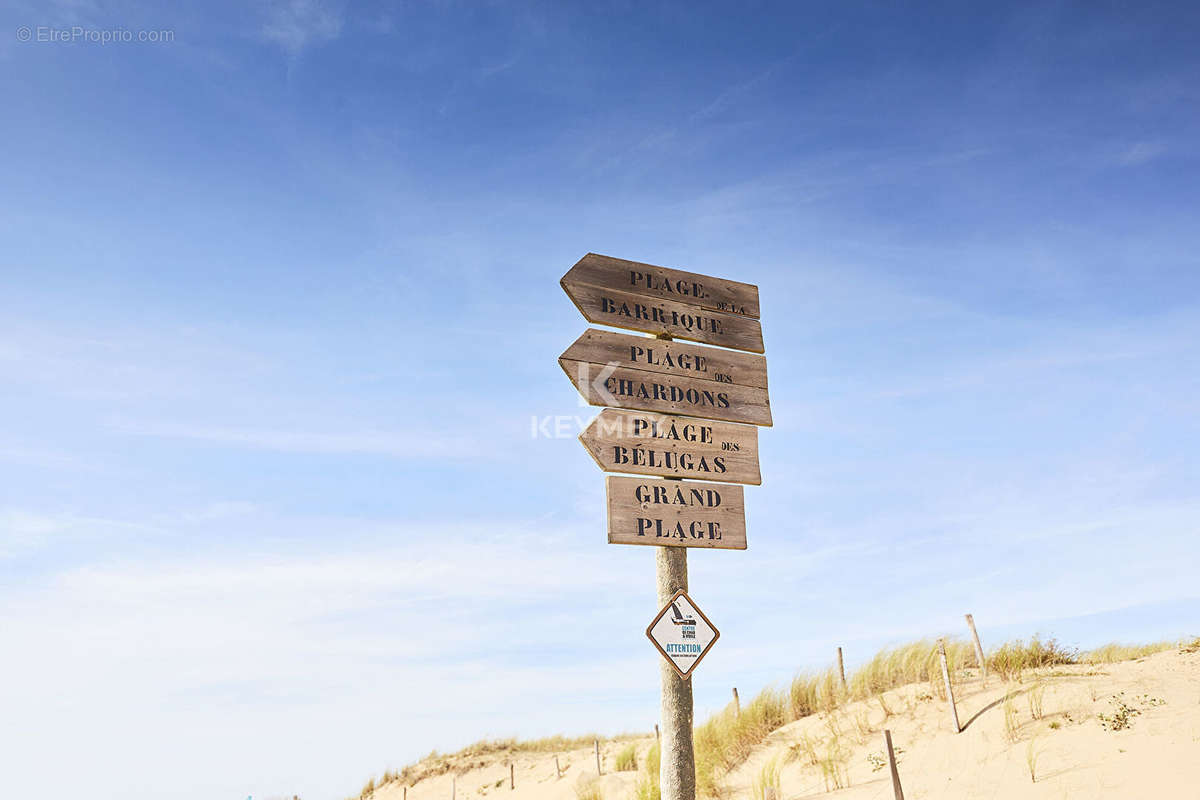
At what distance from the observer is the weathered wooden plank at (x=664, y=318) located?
8.63 meters

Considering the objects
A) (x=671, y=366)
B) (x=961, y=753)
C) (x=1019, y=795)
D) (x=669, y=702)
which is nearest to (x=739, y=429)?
(x=671, y=366)

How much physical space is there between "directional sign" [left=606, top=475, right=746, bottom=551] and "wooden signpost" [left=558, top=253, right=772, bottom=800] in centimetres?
1

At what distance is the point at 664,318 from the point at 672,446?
146 centimetres

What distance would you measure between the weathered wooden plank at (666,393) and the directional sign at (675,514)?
788 millimetres

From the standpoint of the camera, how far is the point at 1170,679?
15445 millimetres

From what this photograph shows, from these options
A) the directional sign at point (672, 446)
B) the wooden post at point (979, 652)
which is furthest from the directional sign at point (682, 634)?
the wooden post at point (979, 652)

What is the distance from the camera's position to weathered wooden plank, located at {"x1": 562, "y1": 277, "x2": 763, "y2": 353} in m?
8.63

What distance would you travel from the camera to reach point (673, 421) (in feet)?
28.0

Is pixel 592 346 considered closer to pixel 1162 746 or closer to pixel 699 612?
pixel 699 612

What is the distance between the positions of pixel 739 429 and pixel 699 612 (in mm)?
2069

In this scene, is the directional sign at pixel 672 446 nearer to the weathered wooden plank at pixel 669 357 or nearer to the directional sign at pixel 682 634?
the weathered wooden plank at pixel 669 357

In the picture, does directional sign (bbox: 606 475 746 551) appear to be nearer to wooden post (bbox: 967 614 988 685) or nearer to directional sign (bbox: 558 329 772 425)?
directional sign (bbox: 558 329 772 425)

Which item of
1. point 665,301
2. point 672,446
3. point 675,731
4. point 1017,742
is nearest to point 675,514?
point 672,446

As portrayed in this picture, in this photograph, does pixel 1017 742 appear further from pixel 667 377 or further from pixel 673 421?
pixel 667 377
